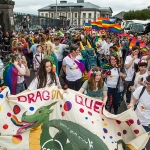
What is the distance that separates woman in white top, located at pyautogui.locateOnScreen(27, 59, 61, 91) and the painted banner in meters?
0.39

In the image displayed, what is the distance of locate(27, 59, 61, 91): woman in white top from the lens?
3.85m

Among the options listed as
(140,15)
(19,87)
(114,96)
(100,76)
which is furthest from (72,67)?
(140,15)

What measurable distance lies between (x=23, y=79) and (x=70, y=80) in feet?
3.62

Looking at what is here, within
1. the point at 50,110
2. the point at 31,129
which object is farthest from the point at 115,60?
the point at 31,129

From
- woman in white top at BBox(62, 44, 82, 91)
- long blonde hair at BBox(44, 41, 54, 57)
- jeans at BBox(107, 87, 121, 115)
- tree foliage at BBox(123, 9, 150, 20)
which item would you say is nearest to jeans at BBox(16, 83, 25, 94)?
woman in white top at BBox(62, 44, 82, 91)

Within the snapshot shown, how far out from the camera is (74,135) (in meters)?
3.15

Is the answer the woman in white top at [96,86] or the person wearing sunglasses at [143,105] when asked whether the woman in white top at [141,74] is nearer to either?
the woman in white top at [96,86]

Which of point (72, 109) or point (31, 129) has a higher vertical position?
point (72, 109)

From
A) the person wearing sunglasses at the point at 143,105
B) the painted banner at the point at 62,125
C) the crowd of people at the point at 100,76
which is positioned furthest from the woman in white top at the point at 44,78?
the person wearing sunglasses at the point at 143,105

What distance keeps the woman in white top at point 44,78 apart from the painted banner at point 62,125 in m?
0.39

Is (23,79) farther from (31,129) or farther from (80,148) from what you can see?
(80,148)

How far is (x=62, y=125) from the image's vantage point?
3.24 metres

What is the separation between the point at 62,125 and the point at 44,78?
3.19 feet

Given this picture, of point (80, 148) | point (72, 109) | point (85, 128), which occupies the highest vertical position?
point (72, 109)
